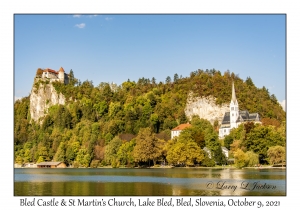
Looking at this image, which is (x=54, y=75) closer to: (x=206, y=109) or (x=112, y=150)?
(x=206, y=109)

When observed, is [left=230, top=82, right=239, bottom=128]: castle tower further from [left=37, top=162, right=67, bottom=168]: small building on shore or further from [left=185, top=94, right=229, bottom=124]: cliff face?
[left=37, top=162, right=67, bottom=168]: small building on shore

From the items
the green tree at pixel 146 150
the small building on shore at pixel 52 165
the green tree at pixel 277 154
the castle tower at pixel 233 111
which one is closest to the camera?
the green tree at pixel 277 154

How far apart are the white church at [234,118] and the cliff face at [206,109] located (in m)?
2.82

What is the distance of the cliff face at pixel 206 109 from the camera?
4077 inches

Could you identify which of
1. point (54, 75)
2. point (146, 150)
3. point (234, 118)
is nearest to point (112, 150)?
point (146, 150)

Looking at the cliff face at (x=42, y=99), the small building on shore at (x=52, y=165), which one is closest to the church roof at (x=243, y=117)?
the small building on shore at (x=52, y=165)

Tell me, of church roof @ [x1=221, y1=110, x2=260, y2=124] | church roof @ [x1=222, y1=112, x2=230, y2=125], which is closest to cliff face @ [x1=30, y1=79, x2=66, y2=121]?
church roof @ [x1=222, y1=112, x2=230, y2=125]

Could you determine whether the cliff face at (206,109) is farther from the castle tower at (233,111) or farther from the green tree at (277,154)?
the green tree at (277,154)

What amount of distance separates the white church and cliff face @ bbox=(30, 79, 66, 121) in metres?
48.5

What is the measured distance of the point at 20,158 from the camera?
91188 mm

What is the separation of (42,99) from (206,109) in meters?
50.0

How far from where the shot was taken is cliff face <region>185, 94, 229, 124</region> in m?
104

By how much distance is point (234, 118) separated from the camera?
97.7 m
